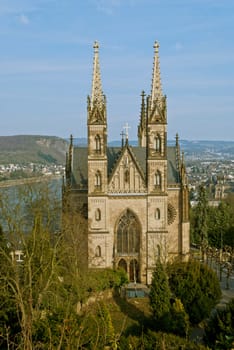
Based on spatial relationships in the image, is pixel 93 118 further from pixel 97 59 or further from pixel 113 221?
pixel 113 221

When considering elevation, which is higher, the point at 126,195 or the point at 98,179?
the point at 98,179

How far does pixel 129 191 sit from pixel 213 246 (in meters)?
23.3

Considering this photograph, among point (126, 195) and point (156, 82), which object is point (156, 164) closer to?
point (126, 195)

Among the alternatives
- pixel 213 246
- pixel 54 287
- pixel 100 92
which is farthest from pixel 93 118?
pixel 213 246

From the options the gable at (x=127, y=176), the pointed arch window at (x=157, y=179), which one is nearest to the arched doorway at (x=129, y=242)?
the gable at (x=127, y=176)

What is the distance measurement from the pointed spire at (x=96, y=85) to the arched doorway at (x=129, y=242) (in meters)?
9.53

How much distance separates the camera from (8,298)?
24.3 m

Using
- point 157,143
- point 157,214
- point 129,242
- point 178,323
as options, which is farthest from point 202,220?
point 178,323

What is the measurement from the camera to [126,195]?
4241cm

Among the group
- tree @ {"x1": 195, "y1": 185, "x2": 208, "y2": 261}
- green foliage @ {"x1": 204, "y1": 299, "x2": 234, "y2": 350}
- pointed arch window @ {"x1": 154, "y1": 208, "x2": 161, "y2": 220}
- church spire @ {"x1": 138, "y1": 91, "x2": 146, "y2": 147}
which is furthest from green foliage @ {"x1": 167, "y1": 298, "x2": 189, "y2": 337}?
tree @ {"x1": 195, "y1": 185, "x2": 208, "y2": 261}

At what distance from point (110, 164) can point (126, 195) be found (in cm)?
332

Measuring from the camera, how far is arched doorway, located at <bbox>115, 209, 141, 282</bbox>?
141 ft

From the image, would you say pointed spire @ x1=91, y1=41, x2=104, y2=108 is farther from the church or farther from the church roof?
the church roof

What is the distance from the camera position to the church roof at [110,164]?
43963mm
